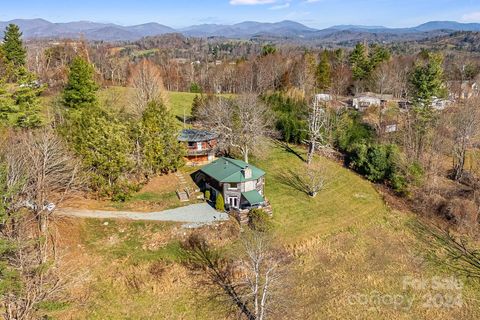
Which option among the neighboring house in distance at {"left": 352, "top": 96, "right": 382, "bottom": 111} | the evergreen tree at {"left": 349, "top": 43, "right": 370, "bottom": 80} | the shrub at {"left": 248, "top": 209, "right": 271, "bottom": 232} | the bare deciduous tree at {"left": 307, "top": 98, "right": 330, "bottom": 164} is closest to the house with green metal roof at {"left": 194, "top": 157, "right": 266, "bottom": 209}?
the shrub at {"left": 248, "top": 209, "right": 271, "bottom": 232}

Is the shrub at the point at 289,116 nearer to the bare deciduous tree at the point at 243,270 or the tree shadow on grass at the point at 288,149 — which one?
the tree shadow on grass at the point at 288,149

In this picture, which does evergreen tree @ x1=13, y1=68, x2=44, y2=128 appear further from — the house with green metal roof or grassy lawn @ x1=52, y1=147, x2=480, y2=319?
the house with green metal roof

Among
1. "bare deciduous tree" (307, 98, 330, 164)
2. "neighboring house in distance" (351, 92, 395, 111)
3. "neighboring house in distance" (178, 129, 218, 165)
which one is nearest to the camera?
"neighboring house in distance" (178, 129, 218, 165)

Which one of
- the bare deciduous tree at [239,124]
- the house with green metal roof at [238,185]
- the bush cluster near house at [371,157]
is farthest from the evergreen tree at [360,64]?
the house with green metal roof at [238,185]

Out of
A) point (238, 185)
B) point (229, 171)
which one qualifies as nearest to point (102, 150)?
point (229, 171)

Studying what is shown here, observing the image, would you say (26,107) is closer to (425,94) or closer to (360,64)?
(425,94)

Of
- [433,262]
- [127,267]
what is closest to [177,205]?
[127,267]
